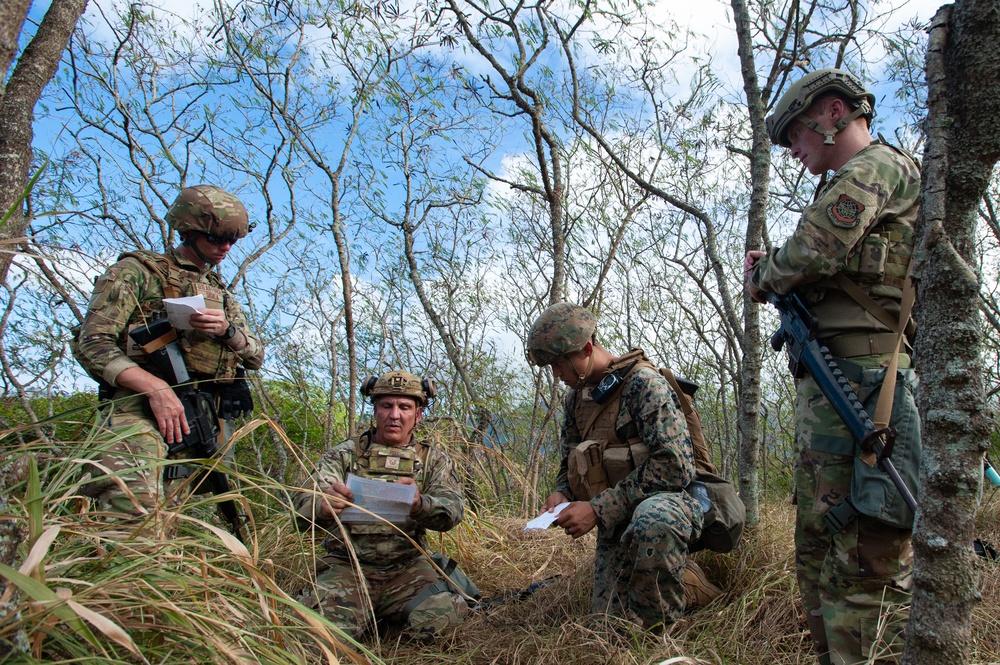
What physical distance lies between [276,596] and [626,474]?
201cm

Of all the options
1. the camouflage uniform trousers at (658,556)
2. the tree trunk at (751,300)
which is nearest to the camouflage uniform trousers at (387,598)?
the camouflage uniform trousers at (658,556)

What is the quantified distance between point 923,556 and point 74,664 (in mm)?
1624

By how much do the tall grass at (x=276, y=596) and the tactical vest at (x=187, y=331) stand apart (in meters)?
0.68

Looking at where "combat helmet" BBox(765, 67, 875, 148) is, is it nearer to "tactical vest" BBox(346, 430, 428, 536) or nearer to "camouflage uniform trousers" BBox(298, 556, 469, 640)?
"tactical vest" BBox(346, 430, 428, 536)

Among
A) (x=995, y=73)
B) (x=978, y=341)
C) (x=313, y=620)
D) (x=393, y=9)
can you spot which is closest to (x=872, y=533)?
(x=978, y=341)

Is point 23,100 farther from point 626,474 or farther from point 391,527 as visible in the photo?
point 626,474

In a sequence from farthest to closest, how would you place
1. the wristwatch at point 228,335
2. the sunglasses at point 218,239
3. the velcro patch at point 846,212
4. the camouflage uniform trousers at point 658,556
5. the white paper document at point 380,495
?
the sunglasses at point 218,239
the wristwatch at point 228,335
the white paper document at point 380,495
the camouflage uniform trousers at point 658,556
the velcro patch at point 846,212

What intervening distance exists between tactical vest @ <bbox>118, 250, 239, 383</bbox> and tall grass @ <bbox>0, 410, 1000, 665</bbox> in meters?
0.68

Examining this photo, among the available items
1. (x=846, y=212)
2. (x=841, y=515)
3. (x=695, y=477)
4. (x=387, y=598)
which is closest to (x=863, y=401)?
(x=841, y=515)

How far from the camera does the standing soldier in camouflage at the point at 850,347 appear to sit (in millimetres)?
2086

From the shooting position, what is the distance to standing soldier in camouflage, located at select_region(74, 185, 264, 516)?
2.96m

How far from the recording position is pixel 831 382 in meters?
2.21

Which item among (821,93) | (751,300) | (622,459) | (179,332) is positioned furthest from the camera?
(751,300)

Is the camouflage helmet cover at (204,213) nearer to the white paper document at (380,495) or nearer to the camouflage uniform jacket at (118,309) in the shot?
the camouflage uniform jacket at (118,309)
